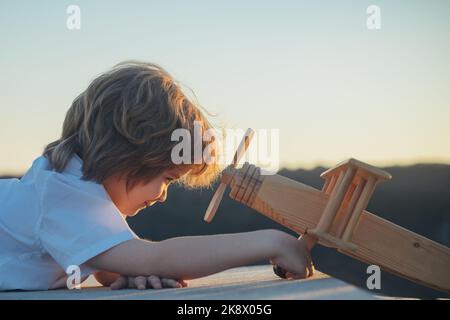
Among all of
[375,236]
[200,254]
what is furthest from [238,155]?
[375,236]

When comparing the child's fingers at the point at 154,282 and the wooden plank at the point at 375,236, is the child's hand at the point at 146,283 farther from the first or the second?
the wooden plank at the point at 375,236

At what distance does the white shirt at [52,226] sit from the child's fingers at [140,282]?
0.10 meters

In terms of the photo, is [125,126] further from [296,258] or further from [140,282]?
[296,258]

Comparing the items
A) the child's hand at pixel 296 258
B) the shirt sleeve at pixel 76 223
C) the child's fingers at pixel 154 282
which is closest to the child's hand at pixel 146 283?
the child's fingers at pixel 154 282

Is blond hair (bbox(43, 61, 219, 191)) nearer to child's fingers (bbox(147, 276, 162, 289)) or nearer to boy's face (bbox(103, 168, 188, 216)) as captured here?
boy's face (bbox(103, 168, 188, 216))

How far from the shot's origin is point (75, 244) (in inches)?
63.2

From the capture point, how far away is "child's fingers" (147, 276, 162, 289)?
5.27 ft

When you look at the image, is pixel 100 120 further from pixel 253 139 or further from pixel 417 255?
pixel 417 255

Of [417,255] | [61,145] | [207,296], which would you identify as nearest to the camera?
[207,296]

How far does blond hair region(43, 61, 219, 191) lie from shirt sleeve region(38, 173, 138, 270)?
95mm

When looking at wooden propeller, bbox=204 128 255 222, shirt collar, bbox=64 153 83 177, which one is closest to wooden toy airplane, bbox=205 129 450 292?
wooden propeller, bbox=204 128 255 222

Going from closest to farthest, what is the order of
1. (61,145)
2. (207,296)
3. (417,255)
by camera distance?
(207,296), (417,255), (61,145)

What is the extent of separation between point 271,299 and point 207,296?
0.18 meters
